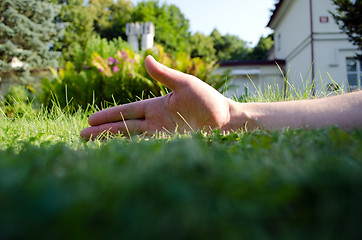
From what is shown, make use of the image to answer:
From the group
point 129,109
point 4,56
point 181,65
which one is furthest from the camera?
point 4,56

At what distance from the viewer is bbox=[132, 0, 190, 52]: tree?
2965 cm

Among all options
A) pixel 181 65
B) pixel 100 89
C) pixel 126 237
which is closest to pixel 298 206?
pixel 126 237

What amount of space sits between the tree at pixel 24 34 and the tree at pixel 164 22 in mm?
15615

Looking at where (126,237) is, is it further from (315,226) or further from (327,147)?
(327,147)

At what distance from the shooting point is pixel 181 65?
5953mm

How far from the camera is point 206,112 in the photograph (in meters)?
1.88

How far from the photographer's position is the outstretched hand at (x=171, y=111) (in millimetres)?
1891

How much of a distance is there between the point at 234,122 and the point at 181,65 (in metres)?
4.19

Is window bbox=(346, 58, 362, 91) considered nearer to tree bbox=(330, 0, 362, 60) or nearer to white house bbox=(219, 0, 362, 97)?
white house bbox=(219, 0, 362, 97)

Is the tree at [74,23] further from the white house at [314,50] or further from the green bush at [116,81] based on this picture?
the green bush at [116,81]

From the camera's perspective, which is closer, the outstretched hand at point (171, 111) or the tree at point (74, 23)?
the outstretched hand at point (171, 111)

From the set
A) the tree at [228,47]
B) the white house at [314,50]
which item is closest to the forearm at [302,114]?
the white house at [314,50]

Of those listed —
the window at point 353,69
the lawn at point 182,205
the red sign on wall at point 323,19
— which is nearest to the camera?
the lawn at point 182,205

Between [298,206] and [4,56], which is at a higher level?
[4,56]
